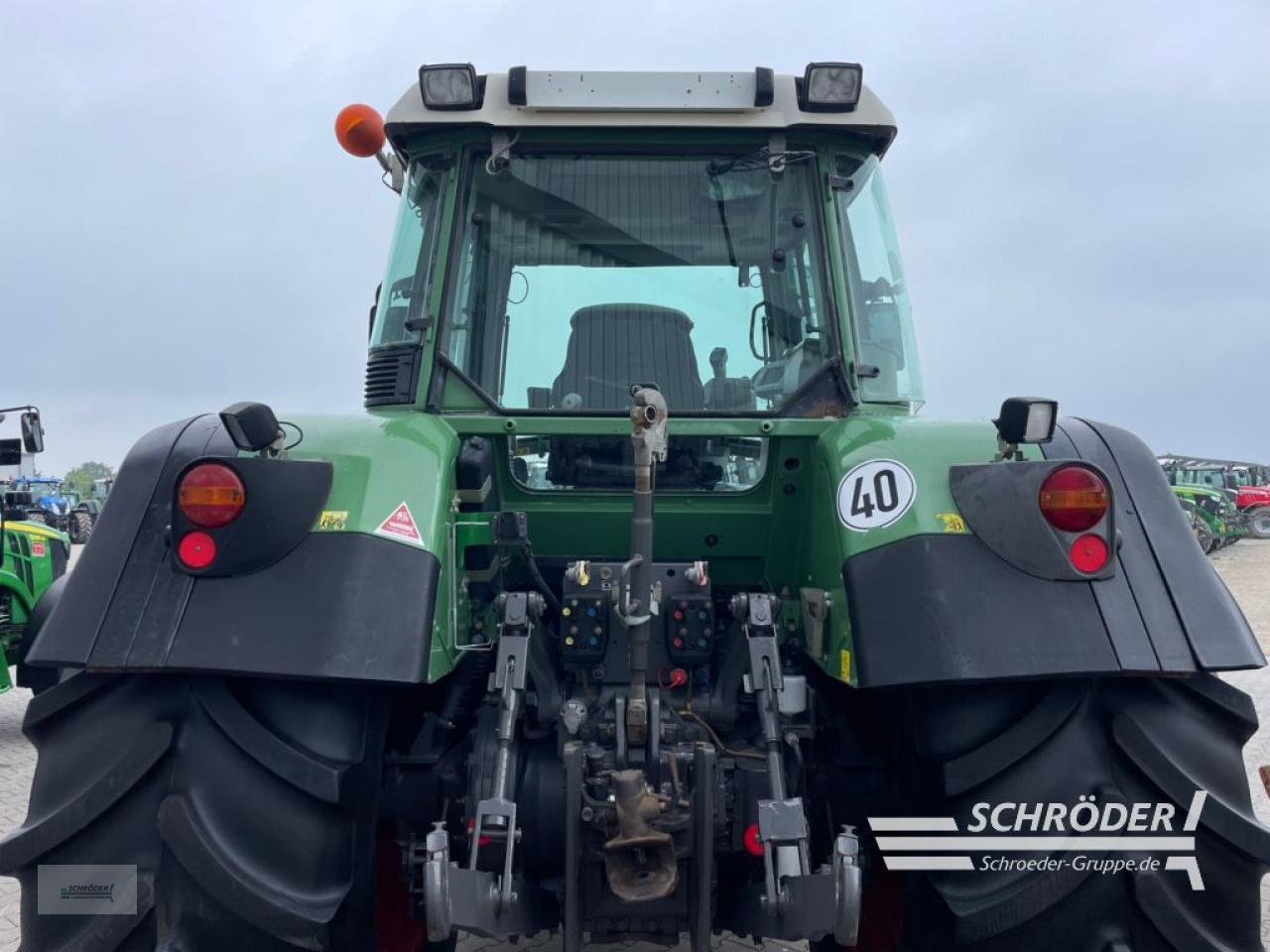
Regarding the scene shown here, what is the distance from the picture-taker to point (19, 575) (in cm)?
883

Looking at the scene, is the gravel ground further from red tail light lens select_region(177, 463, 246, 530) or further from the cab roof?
the cab roof

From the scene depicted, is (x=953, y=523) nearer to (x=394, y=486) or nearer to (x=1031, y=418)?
(x=1031, y=418)

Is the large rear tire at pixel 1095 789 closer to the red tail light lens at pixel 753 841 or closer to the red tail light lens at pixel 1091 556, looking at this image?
the red tail light lens at pixel 1091 556

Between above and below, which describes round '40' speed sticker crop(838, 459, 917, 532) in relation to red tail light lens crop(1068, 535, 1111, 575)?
above

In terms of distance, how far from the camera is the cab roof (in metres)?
3.52

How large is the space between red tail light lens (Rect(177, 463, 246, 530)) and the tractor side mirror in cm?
690

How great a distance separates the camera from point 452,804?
2965 mm

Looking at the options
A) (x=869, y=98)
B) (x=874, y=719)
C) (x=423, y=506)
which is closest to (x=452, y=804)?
(x=423, y=506)

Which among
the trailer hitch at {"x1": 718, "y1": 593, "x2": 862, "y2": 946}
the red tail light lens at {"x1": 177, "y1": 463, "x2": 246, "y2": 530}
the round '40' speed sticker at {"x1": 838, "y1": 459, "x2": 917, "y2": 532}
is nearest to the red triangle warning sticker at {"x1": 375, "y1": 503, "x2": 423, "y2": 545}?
the red tail light lens at {"x1": 177, "y1": 463, "x2": 246, "y2": 530}

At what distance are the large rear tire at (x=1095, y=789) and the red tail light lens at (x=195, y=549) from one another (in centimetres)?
163

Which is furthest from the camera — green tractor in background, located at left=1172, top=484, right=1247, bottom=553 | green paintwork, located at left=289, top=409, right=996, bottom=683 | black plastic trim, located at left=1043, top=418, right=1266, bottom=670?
green tractor in background, located at left=1172, top=484, right=1247, bottom=553

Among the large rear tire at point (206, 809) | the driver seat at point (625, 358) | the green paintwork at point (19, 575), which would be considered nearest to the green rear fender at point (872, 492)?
the driver seat at point (625, 358)

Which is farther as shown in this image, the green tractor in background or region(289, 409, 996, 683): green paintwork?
the green tractor in background

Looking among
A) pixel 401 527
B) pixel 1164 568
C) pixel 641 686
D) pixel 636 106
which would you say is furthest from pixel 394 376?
pixel 1164 568
